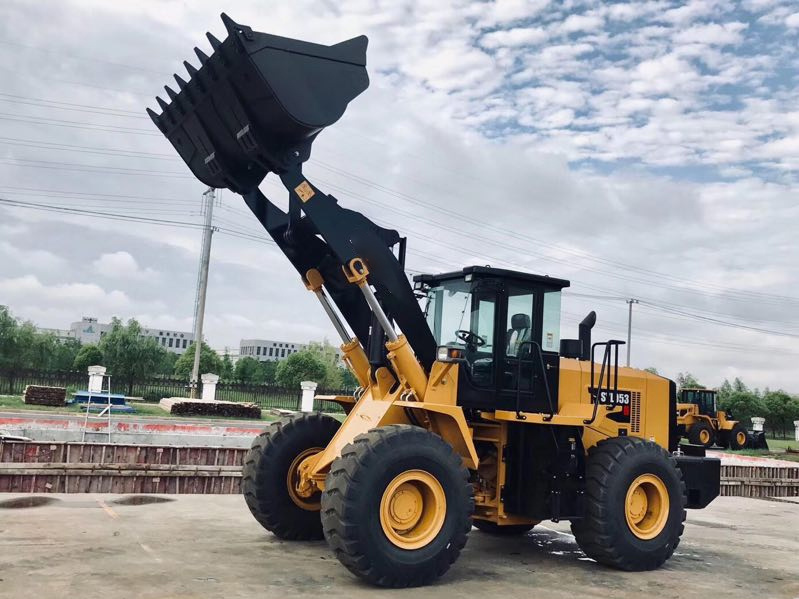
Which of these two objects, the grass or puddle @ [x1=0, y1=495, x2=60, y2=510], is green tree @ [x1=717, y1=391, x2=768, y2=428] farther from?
puddle @ [x1=0, y1=495, x2=60, y2=510]

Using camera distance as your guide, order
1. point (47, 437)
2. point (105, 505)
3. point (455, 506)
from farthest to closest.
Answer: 1. point (47, 437)
2. point (105, 505)
3. point (455, 506)

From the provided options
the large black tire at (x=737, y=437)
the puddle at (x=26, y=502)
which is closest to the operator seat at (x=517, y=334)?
the puddle at (x=26, y=502)

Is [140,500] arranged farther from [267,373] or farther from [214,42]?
[267,373]

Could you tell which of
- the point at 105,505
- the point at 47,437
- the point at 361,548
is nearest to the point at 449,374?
the point at 361,548

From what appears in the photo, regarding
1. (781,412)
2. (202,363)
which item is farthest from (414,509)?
(781,412)

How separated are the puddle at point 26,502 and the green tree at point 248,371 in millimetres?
64802

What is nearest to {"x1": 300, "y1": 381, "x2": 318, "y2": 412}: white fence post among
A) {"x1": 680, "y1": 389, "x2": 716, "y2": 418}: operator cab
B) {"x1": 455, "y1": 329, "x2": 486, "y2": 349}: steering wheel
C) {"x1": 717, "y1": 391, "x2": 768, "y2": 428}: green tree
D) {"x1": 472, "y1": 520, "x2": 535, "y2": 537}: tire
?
{"x1": 680, "y1": 389, "x2": 716, "y2": 418}: operator cab

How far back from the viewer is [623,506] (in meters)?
8.27

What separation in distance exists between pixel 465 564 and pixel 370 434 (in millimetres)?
2183

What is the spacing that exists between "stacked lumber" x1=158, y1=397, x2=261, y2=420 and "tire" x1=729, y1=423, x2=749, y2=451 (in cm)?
2115

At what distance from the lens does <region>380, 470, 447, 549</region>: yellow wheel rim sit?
7.07 m

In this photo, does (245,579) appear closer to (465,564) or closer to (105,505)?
(465,564)

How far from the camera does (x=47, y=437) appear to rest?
66.3 feet

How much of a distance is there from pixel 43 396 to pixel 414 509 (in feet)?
99.9
